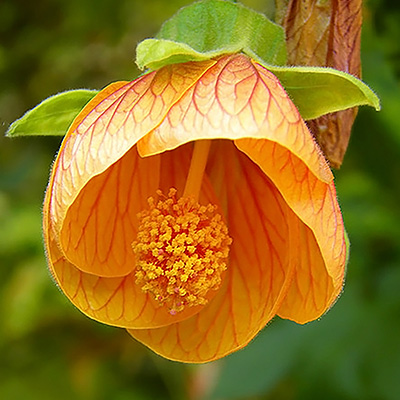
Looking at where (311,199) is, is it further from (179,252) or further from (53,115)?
(53,115)

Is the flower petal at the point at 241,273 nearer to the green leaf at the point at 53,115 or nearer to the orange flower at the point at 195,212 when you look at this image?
the orange flower at the point at 195,212

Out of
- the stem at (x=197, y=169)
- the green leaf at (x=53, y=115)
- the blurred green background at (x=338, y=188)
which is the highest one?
the green leaf at (x=53, y=115)

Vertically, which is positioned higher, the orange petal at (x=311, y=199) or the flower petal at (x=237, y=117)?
the flower petal at (x=237, y=117)

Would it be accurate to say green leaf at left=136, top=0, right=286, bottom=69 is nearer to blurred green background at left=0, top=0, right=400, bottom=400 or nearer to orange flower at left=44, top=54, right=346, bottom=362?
orange flower at left=44, top=54, right=346, bottom=362

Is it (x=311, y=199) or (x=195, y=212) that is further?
(x=195, y=212)

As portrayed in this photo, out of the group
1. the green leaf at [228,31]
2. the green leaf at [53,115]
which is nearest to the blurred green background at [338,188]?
the green leaf at [228,31]

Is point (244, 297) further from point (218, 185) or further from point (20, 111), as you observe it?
point (20, 111)

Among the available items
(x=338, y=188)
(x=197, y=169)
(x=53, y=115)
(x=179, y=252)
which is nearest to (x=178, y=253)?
(x=179, y=252)

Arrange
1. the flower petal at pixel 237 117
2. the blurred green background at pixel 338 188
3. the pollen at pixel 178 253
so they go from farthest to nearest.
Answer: the blurred green background at pixel 338 188
the pollen at pixel 178 253
the flower petal at pixel 237 117
